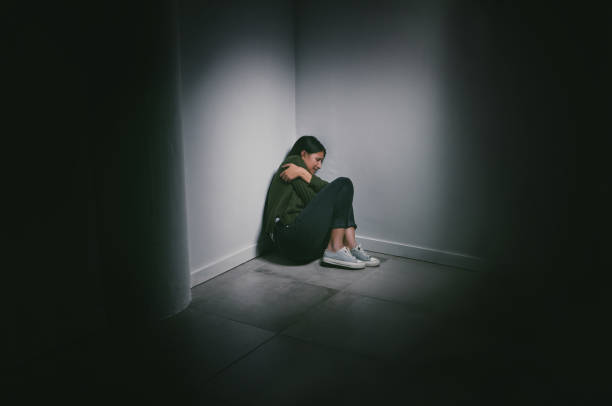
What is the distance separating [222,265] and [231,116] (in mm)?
1065

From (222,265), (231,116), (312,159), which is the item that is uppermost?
(231,116)

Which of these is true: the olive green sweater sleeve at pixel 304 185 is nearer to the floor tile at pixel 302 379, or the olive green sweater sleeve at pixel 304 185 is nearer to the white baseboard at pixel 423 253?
the white baseboard at pixel 423 253

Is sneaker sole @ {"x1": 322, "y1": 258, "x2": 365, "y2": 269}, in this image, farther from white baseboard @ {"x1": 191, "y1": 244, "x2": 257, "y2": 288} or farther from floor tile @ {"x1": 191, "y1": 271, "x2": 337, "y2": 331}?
white baseboard @ {"x1": 191, "y1": 244, "x2": 257, "y2": 288}

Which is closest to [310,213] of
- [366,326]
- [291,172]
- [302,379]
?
[291,172]

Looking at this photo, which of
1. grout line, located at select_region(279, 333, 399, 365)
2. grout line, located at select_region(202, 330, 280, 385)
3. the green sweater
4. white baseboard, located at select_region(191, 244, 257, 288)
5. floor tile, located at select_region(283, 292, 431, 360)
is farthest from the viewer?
the green sweater

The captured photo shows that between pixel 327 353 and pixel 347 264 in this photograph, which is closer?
pixel 327 353

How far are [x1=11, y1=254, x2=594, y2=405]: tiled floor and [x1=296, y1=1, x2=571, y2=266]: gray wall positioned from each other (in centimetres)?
54

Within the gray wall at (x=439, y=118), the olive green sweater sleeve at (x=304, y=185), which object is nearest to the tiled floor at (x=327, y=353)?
the gray wall at (x=439, y=118)

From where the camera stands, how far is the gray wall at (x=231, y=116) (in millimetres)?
3080

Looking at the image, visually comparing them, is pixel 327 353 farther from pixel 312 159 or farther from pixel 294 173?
pixel 312 159

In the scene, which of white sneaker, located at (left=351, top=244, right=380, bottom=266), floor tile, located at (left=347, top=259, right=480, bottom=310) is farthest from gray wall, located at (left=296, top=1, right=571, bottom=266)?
white sneaker, located at (left=351, top=244, right=380, bottom=266)

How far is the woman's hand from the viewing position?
3.66 meters

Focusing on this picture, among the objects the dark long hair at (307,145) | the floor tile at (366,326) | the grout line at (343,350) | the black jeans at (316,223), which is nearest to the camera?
the grout line at (343,350)

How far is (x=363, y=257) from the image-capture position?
11.8 feet
